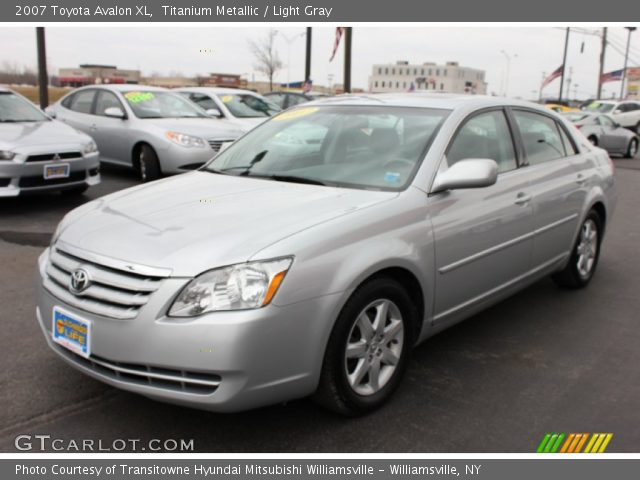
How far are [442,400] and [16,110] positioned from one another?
7144 millimetres

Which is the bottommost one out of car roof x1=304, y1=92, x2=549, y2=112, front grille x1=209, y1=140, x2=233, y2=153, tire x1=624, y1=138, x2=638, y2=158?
tire x1=624, y1=138, x2=638, y2=158

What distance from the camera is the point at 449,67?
10775 cm

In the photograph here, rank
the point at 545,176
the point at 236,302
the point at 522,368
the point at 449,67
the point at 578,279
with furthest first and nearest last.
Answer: the point at 449,67 → the point at 578,279 → the point at 545,176 → the point at 522,368 → the point at 236,302

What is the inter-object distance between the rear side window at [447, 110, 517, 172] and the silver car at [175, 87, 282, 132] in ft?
24.7

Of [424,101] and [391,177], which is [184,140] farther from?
[391,177]

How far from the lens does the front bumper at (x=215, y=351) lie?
254 cm

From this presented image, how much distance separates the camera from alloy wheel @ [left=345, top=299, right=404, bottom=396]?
9.89 feet

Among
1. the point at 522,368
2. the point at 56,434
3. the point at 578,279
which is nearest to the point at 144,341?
the point at 56,434

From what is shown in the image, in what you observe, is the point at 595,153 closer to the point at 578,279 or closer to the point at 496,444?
the point at 578,279

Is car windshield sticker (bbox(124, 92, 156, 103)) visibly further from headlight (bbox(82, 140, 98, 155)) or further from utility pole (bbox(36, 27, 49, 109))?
utility pole (bbox(36, 27, 49, 109))

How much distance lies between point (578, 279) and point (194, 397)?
12.2 ft

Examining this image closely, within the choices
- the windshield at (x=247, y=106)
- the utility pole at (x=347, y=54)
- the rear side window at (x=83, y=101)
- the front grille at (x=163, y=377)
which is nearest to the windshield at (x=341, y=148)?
the front grille at (x=163, y=377)

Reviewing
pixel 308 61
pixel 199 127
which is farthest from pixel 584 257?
pixel 308 61

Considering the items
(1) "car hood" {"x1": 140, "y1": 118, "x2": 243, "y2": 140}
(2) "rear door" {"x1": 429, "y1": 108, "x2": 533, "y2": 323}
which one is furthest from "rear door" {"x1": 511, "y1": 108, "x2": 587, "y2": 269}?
(1) "car hood" {"x1": 140, "y1": 118, "x2": 243, "y2": 140}
